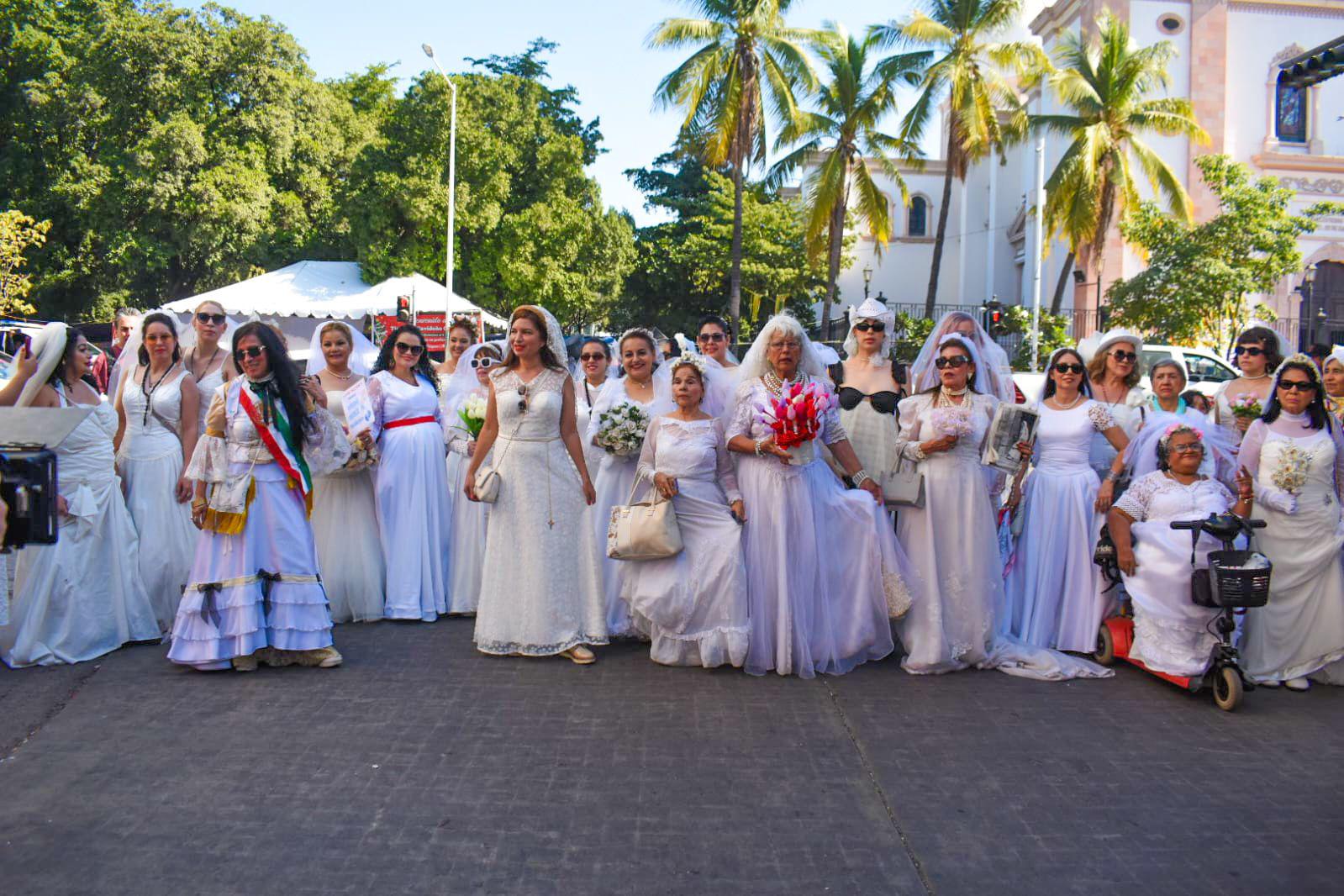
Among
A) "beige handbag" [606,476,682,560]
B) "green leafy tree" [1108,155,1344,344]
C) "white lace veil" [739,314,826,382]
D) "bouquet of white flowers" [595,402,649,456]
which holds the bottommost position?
"beige handbag" [606,476,682,560]

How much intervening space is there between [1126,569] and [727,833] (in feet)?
11.4

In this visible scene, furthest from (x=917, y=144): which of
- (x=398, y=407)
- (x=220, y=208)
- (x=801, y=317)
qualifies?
(x=398, y=407)

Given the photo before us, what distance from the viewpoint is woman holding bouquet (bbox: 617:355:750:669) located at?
644 centimetres

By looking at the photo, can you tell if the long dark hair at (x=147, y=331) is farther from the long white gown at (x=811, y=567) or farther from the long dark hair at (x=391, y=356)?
the long white gown at (x=811, y=567)

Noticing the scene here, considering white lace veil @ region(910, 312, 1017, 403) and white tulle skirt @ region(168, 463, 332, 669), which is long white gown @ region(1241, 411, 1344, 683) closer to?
white lace veil @ region(910, 312, 1017, 403)

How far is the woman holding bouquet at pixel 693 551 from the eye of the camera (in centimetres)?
644

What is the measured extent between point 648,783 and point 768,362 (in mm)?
2903

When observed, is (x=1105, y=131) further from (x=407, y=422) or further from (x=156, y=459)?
(x=156, y=459)

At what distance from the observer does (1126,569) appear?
642 cm

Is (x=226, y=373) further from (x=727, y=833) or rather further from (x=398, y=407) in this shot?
(x=727, y=833)

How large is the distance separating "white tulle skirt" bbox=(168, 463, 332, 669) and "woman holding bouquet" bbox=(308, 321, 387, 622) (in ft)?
4.49

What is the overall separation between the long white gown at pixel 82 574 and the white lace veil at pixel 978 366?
5.26 meters

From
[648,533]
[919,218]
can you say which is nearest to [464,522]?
[648,533]

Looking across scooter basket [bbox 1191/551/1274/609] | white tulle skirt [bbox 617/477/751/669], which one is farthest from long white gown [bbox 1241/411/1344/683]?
white tulle skirt [bbox 617/477/751/669]
